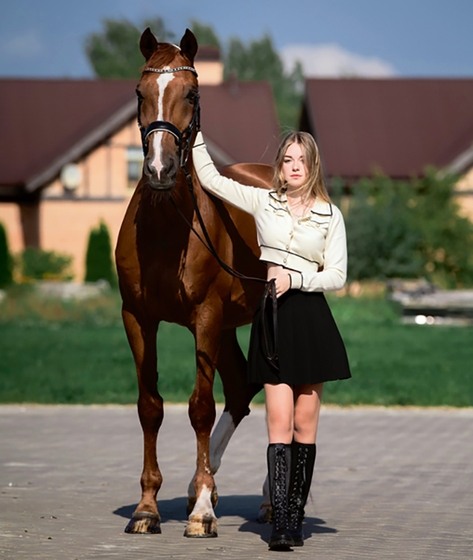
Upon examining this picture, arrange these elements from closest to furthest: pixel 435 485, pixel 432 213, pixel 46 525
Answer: pixel 46 525 < pixel 435 485 < pixel 432 213

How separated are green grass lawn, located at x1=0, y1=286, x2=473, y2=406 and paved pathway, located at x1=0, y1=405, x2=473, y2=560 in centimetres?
78

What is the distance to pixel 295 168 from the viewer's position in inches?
239

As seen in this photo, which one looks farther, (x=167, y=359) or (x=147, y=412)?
(x=167, y=359)

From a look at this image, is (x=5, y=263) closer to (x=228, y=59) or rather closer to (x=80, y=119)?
(x=80, y=119)

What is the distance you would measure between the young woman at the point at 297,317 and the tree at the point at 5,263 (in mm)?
27706

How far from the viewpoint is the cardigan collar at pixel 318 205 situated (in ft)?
20.0

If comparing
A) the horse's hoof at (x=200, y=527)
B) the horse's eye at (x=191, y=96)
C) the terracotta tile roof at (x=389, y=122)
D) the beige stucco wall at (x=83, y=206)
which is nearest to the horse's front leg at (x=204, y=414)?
the horse's hoof at (x=200, y=527)

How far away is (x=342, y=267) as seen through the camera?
6078 millimetres

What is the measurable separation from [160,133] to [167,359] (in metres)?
11.5

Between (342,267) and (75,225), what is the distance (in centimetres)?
3451

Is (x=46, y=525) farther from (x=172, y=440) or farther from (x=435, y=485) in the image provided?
(x=172, y=440)

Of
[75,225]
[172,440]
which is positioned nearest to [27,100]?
[75,225]

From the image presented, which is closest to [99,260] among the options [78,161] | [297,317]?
[78,161]

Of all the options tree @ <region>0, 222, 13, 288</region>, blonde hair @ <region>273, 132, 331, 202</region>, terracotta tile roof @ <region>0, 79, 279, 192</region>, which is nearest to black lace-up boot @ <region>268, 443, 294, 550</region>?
blonde hair @ <region>273, 132, 331, 202</region>
